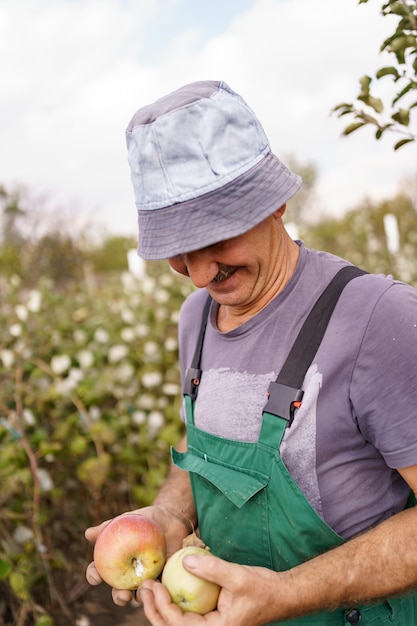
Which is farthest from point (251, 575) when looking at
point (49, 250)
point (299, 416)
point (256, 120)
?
point (49, 250)

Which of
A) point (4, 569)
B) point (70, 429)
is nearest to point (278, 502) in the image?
point (4, 569)

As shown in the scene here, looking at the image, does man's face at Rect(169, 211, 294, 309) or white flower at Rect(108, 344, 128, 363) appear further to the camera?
white flower at Rect(108, 344, 128, 363)

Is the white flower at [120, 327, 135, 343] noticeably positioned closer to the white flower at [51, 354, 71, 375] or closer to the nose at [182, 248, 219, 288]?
the white flower at [51, 354, 71, 375]

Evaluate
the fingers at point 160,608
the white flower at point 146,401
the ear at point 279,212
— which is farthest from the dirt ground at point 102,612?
the ear at point 279,212

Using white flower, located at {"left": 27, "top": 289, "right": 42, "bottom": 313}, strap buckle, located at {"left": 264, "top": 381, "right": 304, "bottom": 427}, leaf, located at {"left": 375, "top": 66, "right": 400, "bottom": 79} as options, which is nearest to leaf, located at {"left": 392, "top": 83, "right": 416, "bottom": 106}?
leaf, located at {"left": 375, "top": 66, "right": 400, "bottom": 79}

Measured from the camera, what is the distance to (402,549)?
121cm

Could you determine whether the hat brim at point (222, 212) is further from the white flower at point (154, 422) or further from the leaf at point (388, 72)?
the white flower at point (154, 422)

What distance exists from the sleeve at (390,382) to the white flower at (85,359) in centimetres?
235

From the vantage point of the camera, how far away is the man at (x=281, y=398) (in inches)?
47.1

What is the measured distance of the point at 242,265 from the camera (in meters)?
1.36

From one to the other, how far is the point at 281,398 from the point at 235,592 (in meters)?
0.36

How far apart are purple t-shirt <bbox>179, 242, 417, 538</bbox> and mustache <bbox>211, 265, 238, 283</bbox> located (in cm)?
12

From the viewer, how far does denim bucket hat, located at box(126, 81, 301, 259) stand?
124 centimetres

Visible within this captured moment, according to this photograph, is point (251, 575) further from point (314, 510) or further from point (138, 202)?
point (138, 202)
